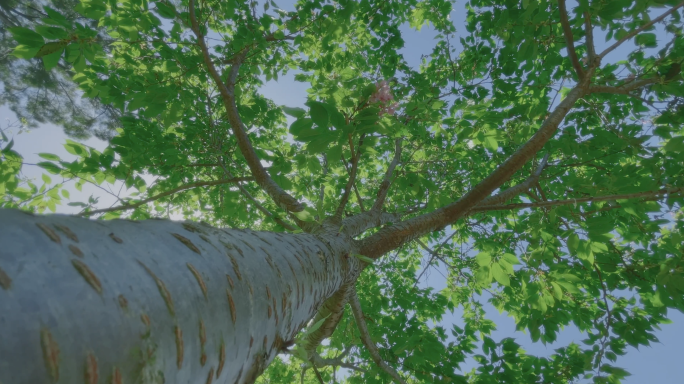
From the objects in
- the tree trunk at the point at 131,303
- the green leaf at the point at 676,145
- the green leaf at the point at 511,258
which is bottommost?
the tree trunk at the point at 131,303

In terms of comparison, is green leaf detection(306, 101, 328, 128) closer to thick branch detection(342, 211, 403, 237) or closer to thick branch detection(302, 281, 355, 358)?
thick branch detection(342, 211, 403, 237)

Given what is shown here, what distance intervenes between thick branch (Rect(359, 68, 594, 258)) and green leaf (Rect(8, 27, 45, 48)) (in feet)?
6.38

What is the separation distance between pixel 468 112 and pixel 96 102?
30.5ft

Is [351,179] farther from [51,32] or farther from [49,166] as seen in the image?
[49,166]

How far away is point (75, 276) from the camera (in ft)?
1.37

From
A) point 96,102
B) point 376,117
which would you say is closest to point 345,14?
point 376,117

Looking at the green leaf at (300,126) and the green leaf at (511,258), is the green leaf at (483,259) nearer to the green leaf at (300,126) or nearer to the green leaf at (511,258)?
the green leaf at (511,258)

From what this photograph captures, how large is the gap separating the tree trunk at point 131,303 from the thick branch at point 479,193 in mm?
1336

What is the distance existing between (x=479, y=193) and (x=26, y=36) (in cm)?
251

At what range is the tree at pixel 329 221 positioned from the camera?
0.45 metres

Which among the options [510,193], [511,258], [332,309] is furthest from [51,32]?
[510,193]

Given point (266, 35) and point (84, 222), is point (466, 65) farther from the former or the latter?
point (84, 222)

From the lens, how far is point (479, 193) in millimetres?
2174

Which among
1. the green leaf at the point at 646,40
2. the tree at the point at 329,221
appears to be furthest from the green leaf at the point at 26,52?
the green leaf at the point at 646,40
